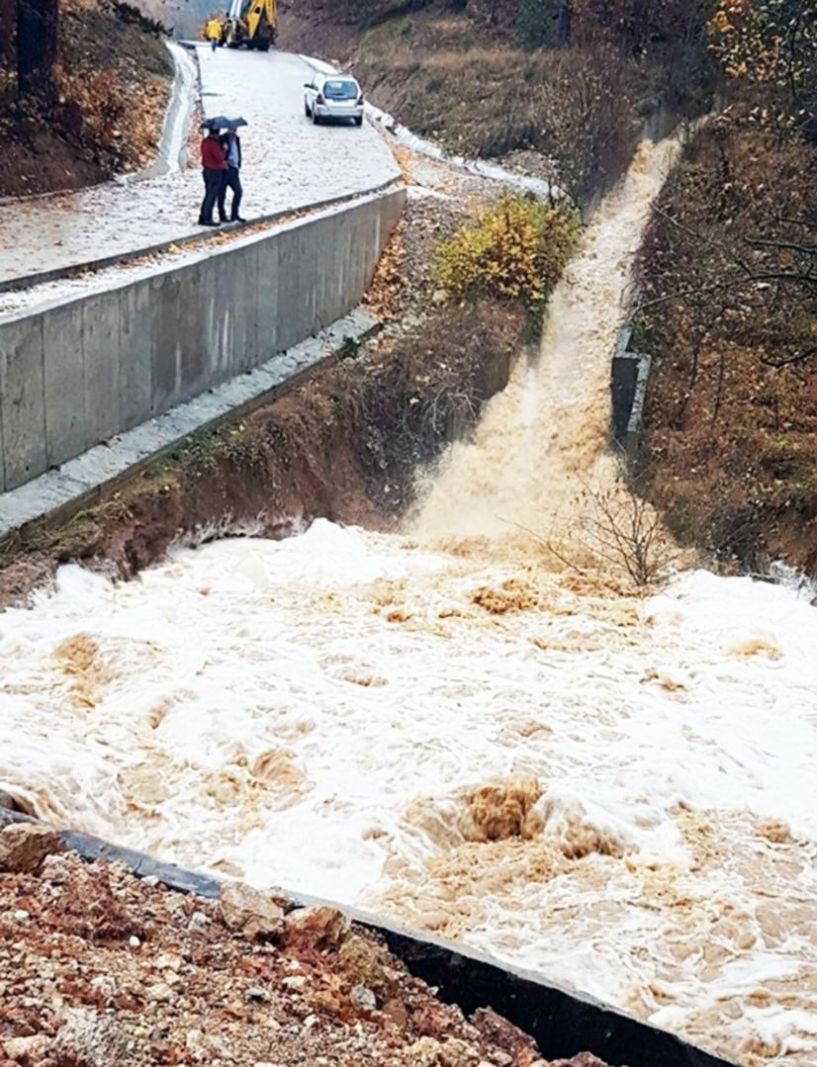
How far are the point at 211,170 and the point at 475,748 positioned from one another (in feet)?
30.4

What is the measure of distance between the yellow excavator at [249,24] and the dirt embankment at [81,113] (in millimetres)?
12591

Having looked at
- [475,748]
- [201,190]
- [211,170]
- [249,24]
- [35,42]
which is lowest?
[475,748]

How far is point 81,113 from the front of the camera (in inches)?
788

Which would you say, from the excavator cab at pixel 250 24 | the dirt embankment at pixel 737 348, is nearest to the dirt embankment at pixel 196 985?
the dirt embankment at pixel 737 348

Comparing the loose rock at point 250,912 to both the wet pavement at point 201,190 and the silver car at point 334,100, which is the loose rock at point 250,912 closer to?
the wet pavement at point 201,190

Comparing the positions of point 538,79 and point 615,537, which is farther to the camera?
point 538,79

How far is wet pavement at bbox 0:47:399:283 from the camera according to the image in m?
14.4

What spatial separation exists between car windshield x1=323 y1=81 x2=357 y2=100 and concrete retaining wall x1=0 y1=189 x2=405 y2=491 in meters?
12.9

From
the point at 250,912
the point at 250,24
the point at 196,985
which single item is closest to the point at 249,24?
the point at 250,24

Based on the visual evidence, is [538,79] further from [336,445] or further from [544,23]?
[336,445]

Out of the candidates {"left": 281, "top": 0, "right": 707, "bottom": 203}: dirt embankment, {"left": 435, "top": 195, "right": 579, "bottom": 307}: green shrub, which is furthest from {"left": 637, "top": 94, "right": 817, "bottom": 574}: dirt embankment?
{"left": 281, "top": 0, "right": 707, "bottom": 203}: dirt embankment

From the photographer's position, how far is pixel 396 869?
7.81m

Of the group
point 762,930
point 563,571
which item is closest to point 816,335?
point 563,571

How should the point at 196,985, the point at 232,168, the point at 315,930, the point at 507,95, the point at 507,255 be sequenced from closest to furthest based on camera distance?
the point at 196,985 → the point at 315,930 → the point at 232,168 → the point at 507,255 → the point at 507,95
